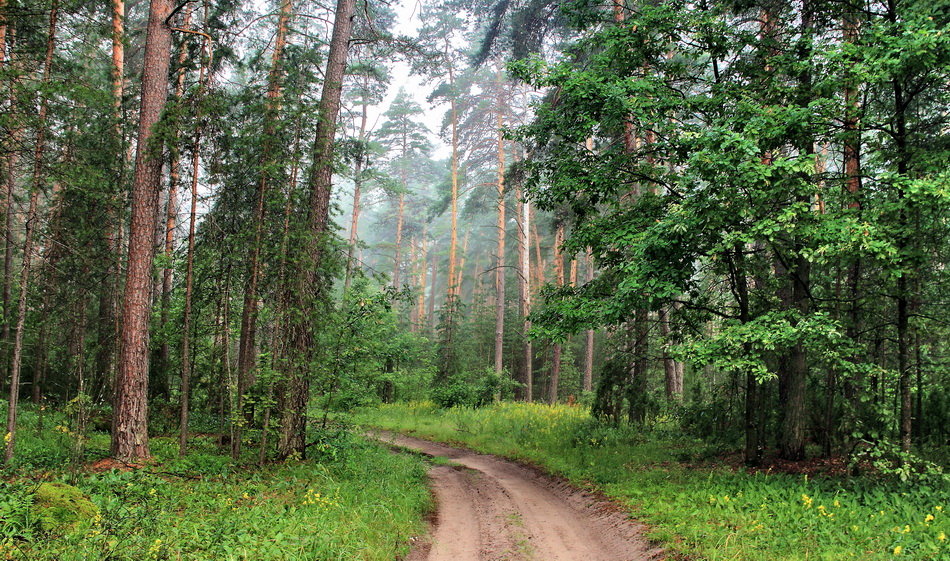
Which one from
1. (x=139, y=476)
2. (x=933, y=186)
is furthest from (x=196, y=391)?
(x=933, y=186)

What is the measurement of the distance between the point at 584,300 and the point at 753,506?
3.77 metres

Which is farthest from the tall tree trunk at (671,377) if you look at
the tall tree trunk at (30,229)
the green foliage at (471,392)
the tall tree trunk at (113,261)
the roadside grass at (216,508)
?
the tall tree trunk at (30,229)

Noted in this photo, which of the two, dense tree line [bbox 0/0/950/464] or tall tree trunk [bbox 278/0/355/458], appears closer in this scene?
dense tree line [bbox 0/0/950/464]

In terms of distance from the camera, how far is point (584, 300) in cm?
855

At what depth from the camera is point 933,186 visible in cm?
552

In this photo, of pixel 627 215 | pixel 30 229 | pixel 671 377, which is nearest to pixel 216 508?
pixel 30 229

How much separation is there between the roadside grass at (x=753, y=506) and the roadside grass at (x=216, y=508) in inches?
133

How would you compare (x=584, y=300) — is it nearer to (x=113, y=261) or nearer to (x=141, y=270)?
(x=141, y=270)

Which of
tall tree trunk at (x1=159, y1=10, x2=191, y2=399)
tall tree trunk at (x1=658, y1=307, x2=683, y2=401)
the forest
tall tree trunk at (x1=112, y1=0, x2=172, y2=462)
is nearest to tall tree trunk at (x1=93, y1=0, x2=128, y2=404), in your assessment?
the forest

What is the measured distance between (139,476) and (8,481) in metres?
1.31

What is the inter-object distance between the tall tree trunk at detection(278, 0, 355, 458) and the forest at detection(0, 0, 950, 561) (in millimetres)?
67

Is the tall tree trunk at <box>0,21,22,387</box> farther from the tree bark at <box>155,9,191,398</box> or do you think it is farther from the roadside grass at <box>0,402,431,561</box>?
the roadside grass at <box>0,402,431,561</box>

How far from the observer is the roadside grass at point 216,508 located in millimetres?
4520

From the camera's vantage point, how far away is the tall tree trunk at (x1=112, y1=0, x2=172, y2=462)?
298 inches
